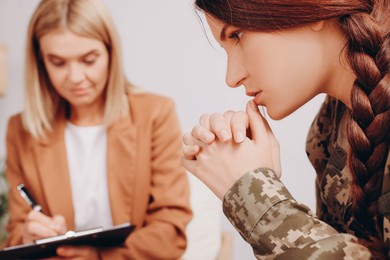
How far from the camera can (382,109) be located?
61 cm

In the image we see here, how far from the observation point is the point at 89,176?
1.60 m

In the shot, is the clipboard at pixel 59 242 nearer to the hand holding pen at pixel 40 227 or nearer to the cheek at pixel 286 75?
the hand holding pen at pixel 40 227

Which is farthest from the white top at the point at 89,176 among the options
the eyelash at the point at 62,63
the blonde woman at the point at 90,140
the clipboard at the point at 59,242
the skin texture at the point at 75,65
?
the clipboard at the point at 59,242

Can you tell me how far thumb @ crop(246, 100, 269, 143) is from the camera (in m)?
0.74

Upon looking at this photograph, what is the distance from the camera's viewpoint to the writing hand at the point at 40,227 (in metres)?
1.32

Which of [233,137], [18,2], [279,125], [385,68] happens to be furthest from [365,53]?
[18,2]

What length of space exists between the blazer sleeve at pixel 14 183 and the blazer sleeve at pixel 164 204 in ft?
1.14

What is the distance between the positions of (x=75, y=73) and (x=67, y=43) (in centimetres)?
9

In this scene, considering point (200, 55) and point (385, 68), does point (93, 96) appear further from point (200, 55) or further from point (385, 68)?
point (385, 68)

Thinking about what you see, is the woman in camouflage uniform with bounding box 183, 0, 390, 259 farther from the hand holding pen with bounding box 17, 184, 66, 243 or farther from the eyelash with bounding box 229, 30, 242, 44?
the hand holding pen with bounding box 17, 184, 66, 243

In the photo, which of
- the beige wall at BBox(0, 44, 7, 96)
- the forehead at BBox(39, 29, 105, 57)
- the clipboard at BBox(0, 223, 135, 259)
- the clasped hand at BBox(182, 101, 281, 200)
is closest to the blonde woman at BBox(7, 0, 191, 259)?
the forehead at BBox(39, 29, 105, 57)

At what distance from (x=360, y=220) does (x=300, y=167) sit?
1.79 feet

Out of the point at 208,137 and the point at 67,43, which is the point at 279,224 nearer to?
the point at 208,137

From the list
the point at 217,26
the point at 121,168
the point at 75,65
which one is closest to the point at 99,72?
the point at 75,65
